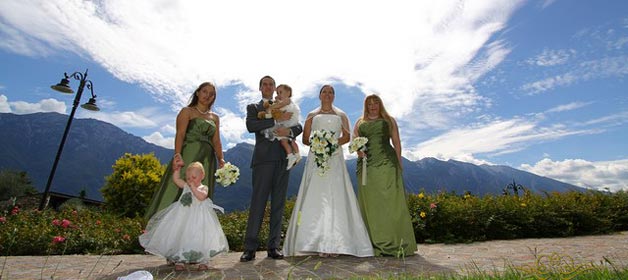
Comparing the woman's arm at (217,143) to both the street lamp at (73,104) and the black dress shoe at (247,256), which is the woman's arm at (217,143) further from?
the street lamp at (73,104)

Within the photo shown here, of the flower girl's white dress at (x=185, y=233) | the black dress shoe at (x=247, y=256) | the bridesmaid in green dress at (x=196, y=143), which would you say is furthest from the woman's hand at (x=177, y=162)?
the black dress shoe at (x=247, y=256)

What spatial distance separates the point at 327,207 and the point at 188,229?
206 centimetres

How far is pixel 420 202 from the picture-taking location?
31.0 feet

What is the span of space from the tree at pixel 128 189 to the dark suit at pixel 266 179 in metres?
13.3

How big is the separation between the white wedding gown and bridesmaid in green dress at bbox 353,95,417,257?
0.96 feet

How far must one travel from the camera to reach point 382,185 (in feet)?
20.3

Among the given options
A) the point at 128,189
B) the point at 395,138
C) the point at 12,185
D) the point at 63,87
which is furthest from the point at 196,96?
the point at 12,185

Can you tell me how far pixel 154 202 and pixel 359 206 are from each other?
302 cm

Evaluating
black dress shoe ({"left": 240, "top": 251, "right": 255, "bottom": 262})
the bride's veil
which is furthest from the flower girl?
the bride's veil

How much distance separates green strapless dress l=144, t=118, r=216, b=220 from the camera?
4977 mm

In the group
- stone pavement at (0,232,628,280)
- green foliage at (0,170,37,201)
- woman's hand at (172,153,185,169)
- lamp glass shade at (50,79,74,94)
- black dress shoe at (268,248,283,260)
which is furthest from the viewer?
green foliage at (0,170,37,201)

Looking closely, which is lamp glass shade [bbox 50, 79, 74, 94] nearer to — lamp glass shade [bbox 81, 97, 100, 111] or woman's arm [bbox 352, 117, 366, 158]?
lamp glass shade [bbox 81, 97, 100, 111]

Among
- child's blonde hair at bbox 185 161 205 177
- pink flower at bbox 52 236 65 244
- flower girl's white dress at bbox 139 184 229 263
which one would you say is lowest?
pink flower at bbox 52 236 65 244

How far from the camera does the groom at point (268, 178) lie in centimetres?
566
